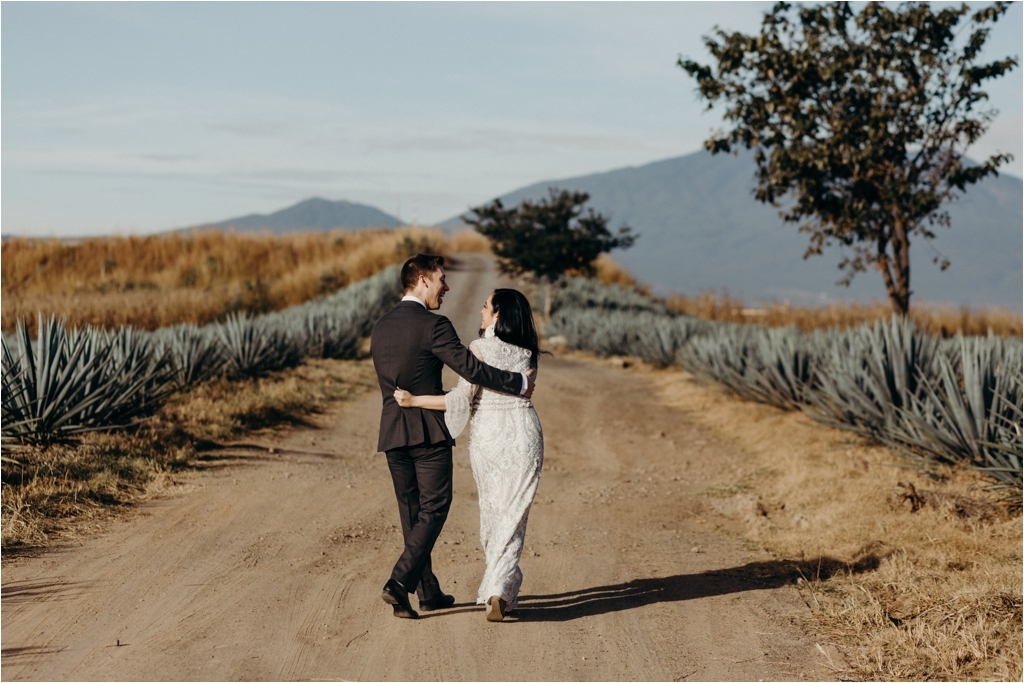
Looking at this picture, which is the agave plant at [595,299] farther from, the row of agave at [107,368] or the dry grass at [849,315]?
the row of agave at [107,368]

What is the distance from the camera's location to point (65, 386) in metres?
7.71

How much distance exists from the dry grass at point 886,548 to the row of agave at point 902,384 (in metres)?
0.26

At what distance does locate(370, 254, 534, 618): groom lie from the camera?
468cm

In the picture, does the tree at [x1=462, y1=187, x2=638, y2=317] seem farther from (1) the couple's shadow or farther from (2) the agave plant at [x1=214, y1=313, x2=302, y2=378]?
(1) the couple's shadow

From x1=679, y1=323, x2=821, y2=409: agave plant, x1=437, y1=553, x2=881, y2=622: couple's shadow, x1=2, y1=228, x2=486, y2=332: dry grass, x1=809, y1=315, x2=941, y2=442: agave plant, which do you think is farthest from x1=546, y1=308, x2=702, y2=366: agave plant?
x1=437, y1=553, x2=881, y2=622: couple's shadow

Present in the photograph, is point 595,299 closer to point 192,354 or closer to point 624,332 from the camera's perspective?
point 624,332

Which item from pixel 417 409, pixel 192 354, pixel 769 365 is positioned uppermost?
pixel 417 409

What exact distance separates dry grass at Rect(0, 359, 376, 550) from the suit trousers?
8.38ft

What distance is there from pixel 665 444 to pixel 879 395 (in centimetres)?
262

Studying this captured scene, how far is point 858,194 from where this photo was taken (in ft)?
51.9

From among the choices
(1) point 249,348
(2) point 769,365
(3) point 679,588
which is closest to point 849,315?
(2) point 769,365

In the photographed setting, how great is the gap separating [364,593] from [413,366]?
142cm

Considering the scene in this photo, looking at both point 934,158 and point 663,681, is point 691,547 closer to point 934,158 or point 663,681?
point 663,681

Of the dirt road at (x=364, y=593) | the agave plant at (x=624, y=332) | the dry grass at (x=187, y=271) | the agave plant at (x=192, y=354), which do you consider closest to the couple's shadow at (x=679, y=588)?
the dirt road at (x=364, y=593)
